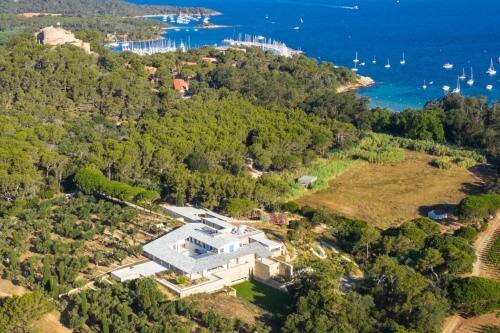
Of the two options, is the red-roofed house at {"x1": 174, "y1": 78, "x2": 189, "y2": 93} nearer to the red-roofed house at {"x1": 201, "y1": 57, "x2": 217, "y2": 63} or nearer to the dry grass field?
the red-roofed house at {"x1": 201, "y1": 57, "x2": 217, "y2": 63}

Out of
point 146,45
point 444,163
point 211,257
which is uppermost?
point 146,45

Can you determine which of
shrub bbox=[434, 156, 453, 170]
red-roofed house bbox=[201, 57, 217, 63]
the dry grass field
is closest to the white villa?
the dry grass field

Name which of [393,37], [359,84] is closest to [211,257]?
[359,84]

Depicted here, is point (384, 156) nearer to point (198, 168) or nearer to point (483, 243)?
point (483, 243)

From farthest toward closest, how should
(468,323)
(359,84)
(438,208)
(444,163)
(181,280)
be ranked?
(359,84) → (444,163) → (438,208) → (181,280) → (468,323)

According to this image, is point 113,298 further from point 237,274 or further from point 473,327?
point 473,327
